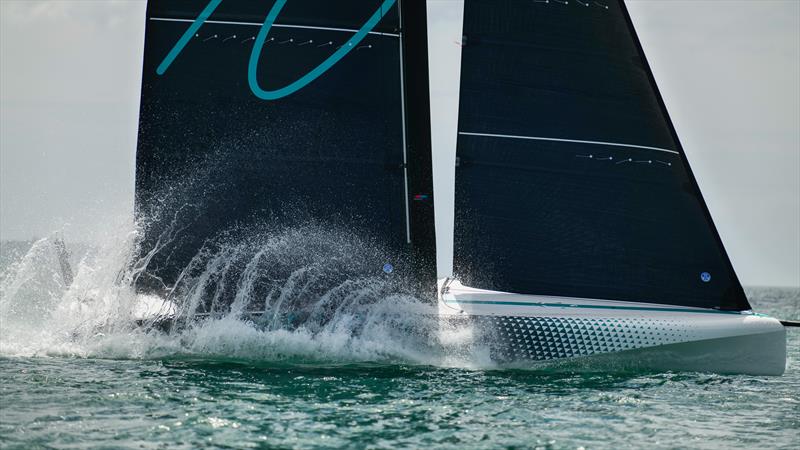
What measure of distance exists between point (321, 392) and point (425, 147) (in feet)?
12.3

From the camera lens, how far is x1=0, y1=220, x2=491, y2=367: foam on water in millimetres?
11617

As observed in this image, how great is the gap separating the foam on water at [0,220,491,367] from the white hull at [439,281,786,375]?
0.35 metres

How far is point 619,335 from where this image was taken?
11.6m

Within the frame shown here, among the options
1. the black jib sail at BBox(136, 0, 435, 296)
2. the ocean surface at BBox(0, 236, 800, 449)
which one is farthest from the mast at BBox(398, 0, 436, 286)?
the ocean surface at BBox(0, 236, 800, 449)

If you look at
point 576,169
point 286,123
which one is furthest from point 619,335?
point 286,123

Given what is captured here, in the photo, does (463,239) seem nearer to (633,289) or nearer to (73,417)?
(633,289)

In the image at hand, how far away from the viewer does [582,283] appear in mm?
12227

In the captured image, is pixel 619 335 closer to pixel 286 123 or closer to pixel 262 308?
pixel 262 308

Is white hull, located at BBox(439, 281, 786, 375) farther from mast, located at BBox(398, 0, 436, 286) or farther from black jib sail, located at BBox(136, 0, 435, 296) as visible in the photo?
black jib sail, located at BBox(136, 0, 435, 296)

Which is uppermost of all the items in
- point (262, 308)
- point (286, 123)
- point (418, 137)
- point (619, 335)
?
point (286, 123)

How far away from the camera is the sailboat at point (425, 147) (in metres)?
12.1

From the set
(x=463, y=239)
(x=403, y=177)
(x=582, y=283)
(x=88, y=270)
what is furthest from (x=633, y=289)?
(x=88, y=270)

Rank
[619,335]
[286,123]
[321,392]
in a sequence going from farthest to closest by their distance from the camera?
1. [286,123]
2. [619,335]
3. [321,392]

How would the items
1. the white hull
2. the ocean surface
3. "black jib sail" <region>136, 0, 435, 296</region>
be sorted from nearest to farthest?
the ocean surface → the white hull → "black jib sail" <region>136, 0, 435, 296</region>
